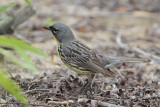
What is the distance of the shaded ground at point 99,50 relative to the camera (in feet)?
17.4

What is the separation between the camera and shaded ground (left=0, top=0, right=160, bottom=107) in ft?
17.4

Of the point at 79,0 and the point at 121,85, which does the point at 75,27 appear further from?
the point at 121,85

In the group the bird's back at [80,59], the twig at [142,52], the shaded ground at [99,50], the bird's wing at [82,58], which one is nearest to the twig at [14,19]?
the shaded ground at [99,50]

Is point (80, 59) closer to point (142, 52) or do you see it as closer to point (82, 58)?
point (82, 58)

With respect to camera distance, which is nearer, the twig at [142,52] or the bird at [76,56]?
the bird at [76,56]

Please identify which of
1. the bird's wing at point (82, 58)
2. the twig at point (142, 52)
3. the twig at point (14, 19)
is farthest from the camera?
the twig at point (142, 52)

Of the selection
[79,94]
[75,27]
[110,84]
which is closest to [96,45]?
[75,27]

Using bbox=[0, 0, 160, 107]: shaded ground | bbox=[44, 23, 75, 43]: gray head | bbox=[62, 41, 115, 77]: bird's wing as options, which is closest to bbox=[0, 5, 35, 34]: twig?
bbox=[0, 0, 160, 107]: shaded ground

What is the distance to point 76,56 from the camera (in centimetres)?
609

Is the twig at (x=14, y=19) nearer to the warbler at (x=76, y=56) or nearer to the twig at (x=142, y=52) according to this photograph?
the warbler at (x=76, y=56)

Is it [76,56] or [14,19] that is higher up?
[14,19]

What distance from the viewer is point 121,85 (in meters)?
6.25

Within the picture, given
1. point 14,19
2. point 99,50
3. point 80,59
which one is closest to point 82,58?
point 80,59

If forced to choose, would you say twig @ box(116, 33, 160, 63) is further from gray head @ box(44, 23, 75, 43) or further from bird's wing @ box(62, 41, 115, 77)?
gray head @ box(44, 23, 75, 43)
